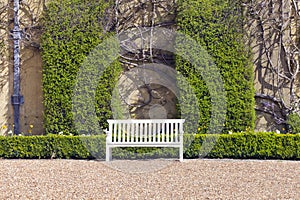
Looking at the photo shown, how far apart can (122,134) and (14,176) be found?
2123 mm

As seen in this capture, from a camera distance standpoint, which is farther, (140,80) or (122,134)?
(140,80)

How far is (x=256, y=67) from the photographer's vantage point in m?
7.74

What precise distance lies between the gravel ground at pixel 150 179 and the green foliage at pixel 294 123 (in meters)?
1.46

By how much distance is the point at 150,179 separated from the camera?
16.0 ft

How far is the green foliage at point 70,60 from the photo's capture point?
712cm

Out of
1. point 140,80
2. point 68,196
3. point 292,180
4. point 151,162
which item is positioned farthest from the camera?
point 140,80

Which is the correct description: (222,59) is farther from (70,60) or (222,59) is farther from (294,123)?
(70,60)

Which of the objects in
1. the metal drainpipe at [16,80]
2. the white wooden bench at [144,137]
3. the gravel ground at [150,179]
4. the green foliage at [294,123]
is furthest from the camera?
the metal drainpipe at [16,80]

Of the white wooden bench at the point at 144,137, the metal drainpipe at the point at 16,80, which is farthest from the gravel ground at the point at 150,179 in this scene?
the metal drainpipe at the point at 16,80

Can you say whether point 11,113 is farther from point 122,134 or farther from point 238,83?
point 238,83

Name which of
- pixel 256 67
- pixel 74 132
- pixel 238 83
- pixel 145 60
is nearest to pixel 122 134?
pixel 74 132

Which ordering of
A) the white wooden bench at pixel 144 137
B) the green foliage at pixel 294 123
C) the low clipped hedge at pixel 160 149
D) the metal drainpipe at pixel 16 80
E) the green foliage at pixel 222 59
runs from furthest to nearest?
the metal drainpipe at pixel 16 80
the green foliage at pixel 294 123
the green foliage at pixel 222 59
the low clipped hedge at pixel 160 149
the white wooden bench at pixel 144 137

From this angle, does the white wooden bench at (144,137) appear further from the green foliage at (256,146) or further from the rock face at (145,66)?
the rock face at (145,66)

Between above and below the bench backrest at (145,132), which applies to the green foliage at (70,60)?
above
